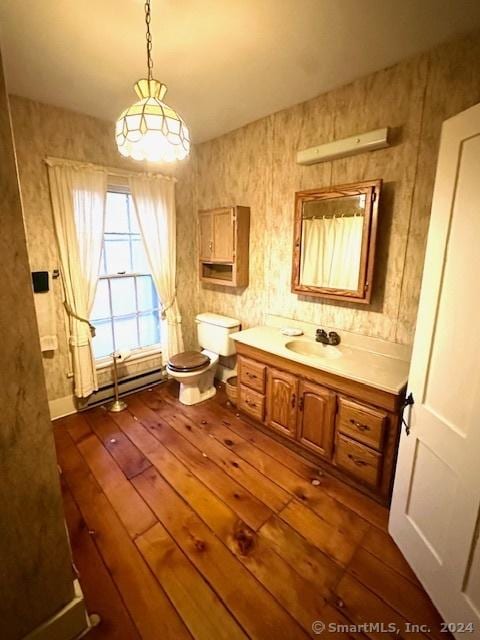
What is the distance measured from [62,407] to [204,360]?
4.45 feet

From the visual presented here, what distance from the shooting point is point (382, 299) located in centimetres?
206

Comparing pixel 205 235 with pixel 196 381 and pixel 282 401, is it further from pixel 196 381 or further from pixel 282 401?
pixel 282 401

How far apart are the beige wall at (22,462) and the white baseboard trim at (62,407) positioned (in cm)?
180

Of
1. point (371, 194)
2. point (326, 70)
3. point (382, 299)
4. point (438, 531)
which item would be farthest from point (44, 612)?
point (326, 70)

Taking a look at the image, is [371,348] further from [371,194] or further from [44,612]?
[44,612]

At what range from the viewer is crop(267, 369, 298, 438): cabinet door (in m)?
2.21

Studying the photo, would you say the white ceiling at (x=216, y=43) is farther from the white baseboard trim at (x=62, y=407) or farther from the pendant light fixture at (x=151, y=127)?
the white baseboard trim at (x=62, y=407)

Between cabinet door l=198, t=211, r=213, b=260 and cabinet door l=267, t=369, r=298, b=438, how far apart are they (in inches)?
58.3

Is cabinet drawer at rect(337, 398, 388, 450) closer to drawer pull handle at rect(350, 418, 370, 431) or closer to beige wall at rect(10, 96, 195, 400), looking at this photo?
drawer pull handle at rect(350, 418, 370, 431)

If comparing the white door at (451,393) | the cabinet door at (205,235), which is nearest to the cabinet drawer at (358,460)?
the white door at (451,393)

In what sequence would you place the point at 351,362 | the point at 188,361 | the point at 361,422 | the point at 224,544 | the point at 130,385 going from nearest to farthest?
the point at 224,544, the point at 361,422, the point at 351,362, the point at 188,361, the point at 130,385

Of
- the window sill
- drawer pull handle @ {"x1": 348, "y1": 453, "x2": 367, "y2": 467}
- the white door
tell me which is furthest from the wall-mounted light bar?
the window sill

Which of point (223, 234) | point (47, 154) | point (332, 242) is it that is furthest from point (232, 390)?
point (47, 154)

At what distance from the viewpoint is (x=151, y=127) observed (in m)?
1.31
